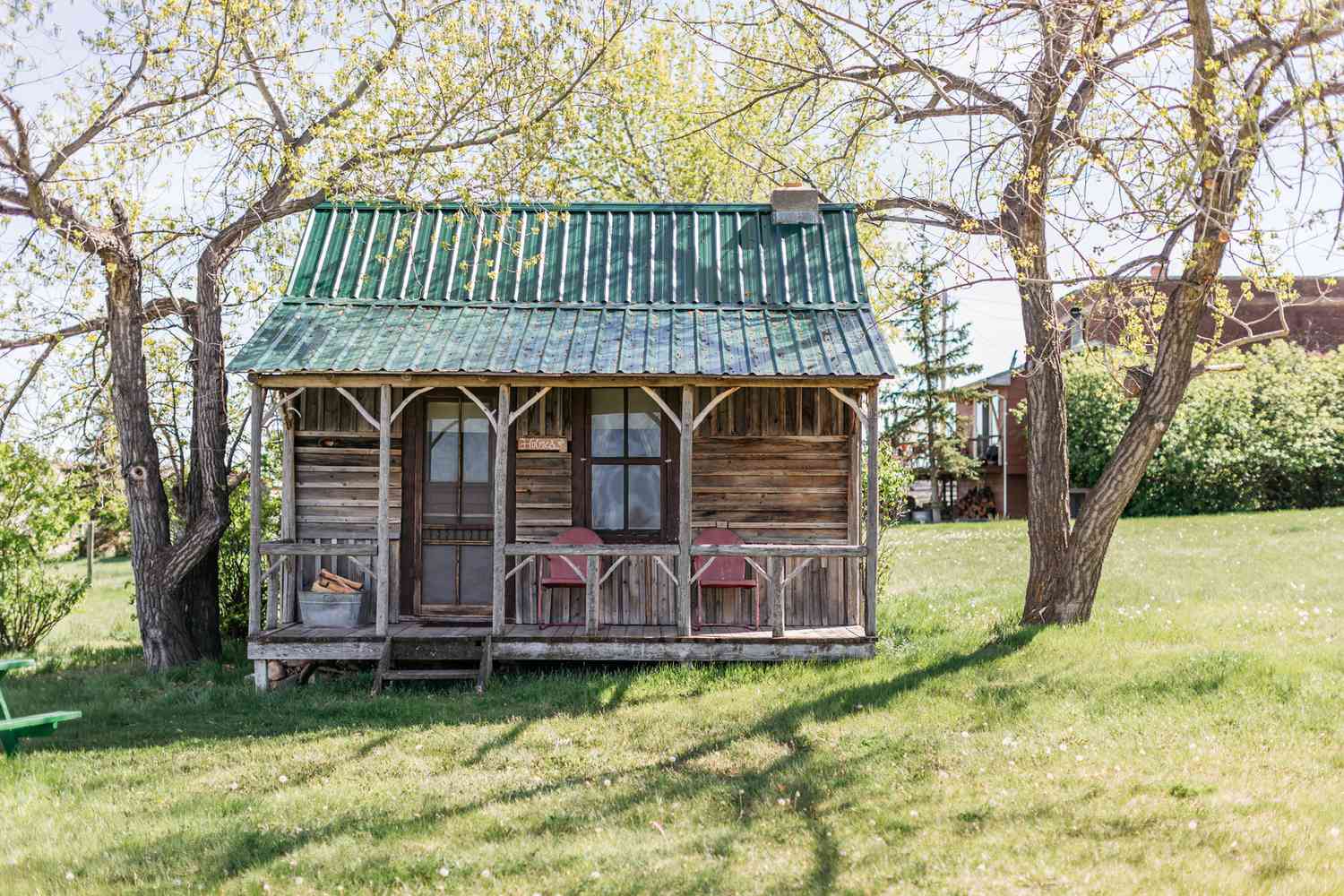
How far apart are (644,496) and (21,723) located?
20.5 feet

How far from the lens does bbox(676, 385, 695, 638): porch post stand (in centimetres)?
1072

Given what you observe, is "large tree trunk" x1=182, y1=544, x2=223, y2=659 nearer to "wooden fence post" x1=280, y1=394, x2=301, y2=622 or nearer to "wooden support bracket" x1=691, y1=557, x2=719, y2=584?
"wooden fence post" x1=280, y1=394, x2=301, y2=622

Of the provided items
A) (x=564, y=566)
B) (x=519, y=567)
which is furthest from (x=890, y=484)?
(x=519, y=567)

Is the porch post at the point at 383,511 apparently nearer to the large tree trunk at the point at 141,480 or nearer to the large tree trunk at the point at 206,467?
the large tree trunk at the point at 206,467

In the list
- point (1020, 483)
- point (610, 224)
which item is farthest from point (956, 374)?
point (610, 224)

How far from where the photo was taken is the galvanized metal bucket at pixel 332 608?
1131cm

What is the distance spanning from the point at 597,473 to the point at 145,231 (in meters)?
5.57

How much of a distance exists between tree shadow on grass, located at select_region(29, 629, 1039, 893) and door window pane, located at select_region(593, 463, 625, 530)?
2.24 metres

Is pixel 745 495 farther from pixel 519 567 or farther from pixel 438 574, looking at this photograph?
pixel 438 574

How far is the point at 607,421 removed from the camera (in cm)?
1209

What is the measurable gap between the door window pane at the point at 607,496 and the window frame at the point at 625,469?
33 millimetres

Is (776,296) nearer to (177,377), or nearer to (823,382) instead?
(823,382)

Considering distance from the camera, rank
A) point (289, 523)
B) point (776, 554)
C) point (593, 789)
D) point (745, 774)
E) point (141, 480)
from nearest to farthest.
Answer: point (593, 789) < point (745, 774) < point (776, 554) < point (289, 523) < point (141, 480)

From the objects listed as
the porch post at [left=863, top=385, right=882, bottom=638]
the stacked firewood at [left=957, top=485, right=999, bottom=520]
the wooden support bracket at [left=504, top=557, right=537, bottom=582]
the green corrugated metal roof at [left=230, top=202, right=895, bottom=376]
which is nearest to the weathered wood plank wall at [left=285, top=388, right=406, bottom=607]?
the green corrugated metal roof at [left=230, top=202, right=895, bottom=376]
